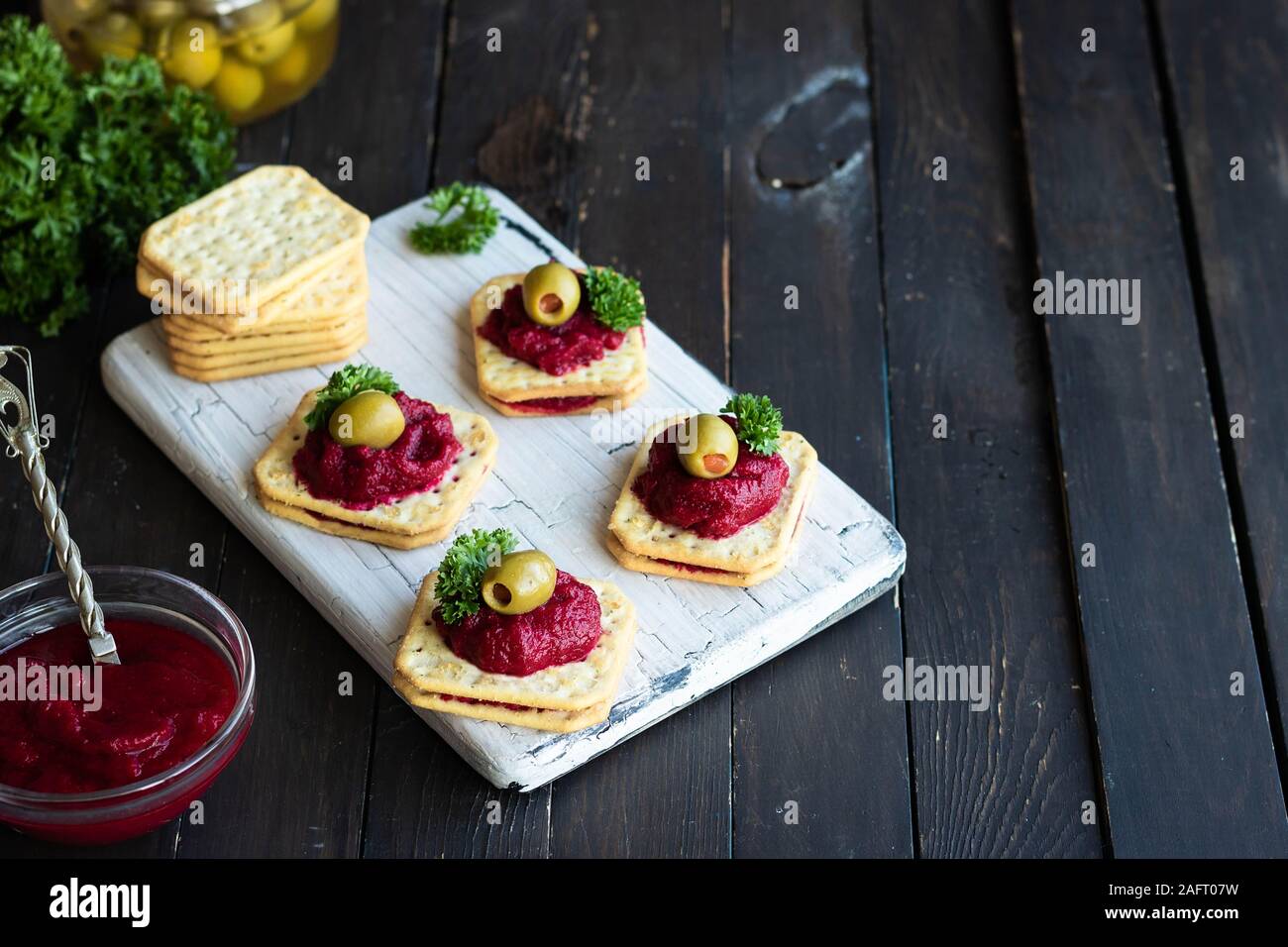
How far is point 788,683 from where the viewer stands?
3.22m

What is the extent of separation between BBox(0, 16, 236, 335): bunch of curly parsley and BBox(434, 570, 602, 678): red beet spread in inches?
62.7

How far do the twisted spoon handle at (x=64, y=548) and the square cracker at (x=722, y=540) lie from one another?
3.33 feet

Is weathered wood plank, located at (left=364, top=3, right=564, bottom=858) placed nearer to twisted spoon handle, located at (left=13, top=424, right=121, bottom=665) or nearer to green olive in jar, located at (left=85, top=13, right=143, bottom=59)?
twisted spoon handle, located at (left=13, top=424, right=121, bottom=665)

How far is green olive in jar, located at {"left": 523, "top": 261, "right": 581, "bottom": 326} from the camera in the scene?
11.5 feet

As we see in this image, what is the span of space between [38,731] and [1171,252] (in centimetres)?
306

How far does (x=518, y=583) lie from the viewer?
2.88 m

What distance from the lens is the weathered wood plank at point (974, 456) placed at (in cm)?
307

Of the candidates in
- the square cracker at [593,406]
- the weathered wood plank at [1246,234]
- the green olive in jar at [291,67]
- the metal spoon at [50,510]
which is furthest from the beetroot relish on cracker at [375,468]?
the weathered wood plank at [1246,234]

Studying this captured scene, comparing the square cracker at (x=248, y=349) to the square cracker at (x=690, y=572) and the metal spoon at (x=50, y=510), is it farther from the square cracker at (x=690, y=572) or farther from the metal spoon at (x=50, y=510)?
the square cracker at (x=690, y=572)
